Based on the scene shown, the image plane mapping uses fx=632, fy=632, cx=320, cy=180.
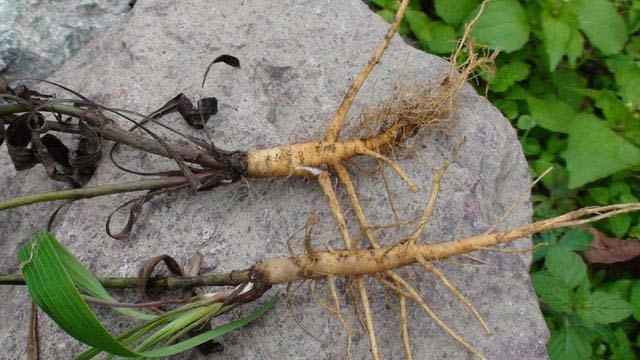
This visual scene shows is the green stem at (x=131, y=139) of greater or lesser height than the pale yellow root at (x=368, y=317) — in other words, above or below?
above

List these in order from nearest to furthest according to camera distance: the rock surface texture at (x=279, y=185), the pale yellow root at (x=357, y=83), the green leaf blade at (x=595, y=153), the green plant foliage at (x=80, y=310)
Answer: the green plant foliage at (x=80, y=310) < the rock surface texture at (x=279, y=185) < the pale yellow root at (x=357, y=83) < the green leaf blade at (x=595, y=153)

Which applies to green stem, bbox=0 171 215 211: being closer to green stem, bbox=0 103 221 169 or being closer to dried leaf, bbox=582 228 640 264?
green stem, bbox=0 103 221 169

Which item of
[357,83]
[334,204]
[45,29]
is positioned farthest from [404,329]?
[45,29]

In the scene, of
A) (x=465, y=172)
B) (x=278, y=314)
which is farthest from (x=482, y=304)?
(x=278, y=314)

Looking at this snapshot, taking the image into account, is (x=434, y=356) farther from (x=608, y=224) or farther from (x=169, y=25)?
(x=169, y=25)

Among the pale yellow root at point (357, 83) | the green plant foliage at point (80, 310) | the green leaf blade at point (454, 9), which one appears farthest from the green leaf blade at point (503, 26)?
the green plant foliage at point (80, 310)

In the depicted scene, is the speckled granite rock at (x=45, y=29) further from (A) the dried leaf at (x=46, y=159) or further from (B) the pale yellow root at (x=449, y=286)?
(B) the pale yellow root at (x=449, y=286)
